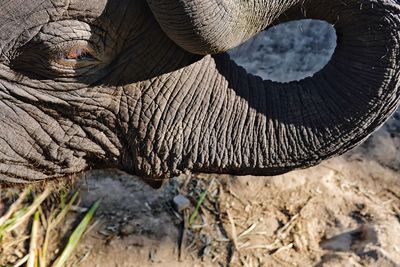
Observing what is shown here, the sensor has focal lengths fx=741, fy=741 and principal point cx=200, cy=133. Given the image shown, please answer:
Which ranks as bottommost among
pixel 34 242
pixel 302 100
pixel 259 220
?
pixel 34 242

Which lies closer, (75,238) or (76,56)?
(76,56)

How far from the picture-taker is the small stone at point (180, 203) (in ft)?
12.0

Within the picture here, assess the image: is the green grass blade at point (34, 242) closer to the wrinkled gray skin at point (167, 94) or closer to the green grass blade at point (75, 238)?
the green grass blade at point (75, 238)

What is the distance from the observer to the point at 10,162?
215 centimetres

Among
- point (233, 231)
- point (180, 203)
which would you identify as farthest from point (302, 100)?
point (180, 203)

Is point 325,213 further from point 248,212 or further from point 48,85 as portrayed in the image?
point 48,85

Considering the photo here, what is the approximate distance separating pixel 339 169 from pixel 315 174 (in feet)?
0.46

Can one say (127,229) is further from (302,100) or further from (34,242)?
(302,100)

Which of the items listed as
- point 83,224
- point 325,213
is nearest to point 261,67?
point 325,213

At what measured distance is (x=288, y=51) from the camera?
4.74 metres

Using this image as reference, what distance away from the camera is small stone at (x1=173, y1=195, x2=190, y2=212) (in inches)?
143

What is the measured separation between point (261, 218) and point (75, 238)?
905 millimetres

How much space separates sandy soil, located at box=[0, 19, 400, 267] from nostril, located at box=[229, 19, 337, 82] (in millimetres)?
758

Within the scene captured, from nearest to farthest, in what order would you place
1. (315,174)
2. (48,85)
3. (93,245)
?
1. (48,85)
2. (93,245)
3. (315,174)
